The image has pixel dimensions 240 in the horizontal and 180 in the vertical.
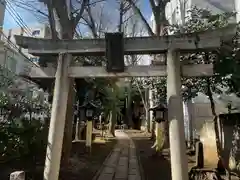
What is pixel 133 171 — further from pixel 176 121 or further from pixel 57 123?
pixel 57 123

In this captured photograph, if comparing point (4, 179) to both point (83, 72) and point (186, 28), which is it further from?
point (186, 28)

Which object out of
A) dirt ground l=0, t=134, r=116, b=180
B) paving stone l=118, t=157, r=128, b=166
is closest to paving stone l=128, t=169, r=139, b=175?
dirt ground l=0, t=134, r=116, b=180

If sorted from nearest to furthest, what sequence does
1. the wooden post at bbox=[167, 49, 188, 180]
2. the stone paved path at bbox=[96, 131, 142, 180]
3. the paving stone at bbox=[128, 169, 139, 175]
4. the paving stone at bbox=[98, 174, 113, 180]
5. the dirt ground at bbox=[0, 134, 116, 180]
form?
the wooden post at bbox=[167, 49, 188, 180] < the dirt ground at bbox=[0, 134, 116, 180] < the paving stone at bbox=[98, 174, 113, 180] < the stone paved path at bbox=[96, 131, 142, 180] < the paving stone at bbox=[128, 169, 139, 175]

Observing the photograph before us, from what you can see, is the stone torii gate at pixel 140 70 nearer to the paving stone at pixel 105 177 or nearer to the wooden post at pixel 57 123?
the wooden post at pixel 57 123

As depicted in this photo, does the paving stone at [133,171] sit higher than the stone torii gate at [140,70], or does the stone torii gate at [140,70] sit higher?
the stone torii gate at [140,70]

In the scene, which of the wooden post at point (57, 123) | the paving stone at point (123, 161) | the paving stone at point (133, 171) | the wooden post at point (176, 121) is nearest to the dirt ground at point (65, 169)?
the paving stone at point (123, 161)

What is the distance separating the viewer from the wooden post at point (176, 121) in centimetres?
611

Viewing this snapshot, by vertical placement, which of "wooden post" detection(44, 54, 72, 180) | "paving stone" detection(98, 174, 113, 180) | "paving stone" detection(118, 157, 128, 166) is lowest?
"paving stone" detection(98, 174, 113, 180)

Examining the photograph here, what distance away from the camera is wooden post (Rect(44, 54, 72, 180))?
6.43 metres

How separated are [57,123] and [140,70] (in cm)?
251

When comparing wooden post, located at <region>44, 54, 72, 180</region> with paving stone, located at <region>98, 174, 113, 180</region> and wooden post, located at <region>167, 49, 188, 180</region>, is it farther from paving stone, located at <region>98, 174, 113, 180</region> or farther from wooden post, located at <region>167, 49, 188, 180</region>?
paving stone, located at <region>98, 174, 113, 180</region>

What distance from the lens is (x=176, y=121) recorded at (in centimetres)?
634

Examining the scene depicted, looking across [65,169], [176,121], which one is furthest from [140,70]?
[65,169]

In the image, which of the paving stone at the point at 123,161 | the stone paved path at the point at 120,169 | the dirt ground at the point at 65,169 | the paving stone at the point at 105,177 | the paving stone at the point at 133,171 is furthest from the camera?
the paving stone at the point at 123,161
